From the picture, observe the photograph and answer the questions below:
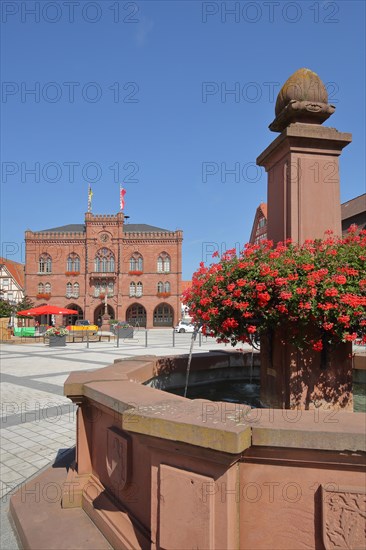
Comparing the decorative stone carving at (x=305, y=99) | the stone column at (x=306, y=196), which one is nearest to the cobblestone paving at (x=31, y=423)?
the stone column at (x=306, y=196)

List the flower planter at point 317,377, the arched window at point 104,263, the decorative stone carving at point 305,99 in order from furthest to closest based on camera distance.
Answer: the arched window at point 104,263, the decorative stone carving at point 305,99, the flower planter at point 317,377

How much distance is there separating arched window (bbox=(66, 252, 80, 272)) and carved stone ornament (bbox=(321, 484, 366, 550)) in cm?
4907

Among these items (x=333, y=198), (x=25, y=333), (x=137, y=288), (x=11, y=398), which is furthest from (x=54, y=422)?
(x=137, y=288)

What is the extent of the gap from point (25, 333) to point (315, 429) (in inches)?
1121

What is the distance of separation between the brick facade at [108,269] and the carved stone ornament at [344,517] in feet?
151

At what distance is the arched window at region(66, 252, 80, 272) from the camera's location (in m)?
49.0

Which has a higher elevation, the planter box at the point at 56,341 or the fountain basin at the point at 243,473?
the fountain basin at the point at 243,473

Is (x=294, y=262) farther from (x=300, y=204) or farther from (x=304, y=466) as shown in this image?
(x=304, y=466)

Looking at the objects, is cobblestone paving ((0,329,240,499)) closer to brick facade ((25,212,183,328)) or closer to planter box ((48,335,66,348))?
planter box ((48,335,66,348))

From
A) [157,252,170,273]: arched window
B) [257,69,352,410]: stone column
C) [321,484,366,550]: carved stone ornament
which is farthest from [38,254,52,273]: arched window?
[321,484,366,550]: carved stone ornament

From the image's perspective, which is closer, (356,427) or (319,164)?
(356,427)

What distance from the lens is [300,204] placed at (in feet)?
12.0

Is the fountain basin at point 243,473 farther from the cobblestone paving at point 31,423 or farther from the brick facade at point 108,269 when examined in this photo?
the brick facade at point 108,269

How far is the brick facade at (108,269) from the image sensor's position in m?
48.1
